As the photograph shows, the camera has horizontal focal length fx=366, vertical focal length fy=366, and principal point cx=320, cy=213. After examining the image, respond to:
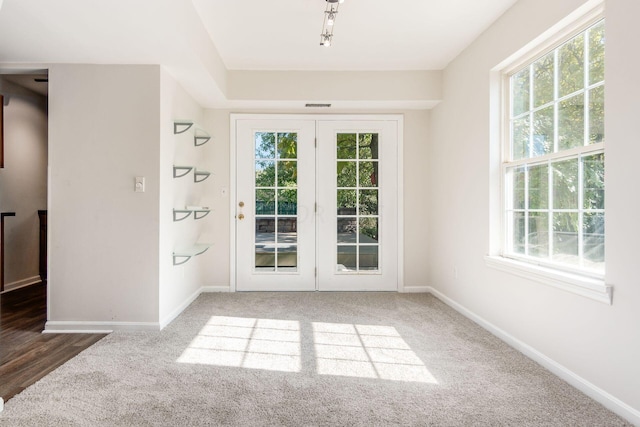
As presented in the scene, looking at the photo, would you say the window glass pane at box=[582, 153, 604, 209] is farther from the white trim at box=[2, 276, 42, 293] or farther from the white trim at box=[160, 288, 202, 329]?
the white trim at box=[2, 276, 42, 293]

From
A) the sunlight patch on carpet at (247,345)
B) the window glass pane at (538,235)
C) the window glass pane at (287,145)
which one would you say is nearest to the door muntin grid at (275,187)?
the window glass pane at (287,145)

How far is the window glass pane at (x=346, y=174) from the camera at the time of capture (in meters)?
4.31

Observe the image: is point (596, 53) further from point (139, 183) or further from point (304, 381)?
point (139, 183)

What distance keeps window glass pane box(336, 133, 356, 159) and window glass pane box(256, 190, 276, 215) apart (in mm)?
916

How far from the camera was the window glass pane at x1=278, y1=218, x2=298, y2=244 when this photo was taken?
4.31m

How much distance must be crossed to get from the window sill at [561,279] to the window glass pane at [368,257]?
5.32 feet

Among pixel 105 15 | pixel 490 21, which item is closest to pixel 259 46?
pixel 105 15

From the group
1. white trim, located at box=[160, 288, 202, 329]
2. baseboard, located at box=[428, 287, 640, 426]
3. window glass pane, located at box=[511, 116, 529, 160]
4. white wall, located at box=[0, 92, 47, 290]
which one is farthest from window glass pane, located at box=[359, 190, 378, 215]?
white wall, located at box=[0, 92, 47, 290]

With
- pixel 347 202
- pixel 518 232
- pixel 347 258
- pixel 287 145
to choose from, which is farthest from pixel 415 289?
pixel 287 145

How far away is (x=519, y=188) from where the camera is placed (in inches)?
109

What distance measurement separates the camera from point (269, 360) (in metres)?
2.40

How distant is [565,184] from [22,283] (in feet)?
18.4

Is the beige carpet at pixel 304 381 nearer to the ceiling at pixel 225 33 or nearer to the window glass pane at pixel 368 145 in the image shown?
the window glass pane at pixel 368 145

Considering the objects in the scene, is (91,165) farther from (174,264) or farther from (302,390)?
(302,390)
